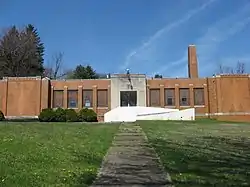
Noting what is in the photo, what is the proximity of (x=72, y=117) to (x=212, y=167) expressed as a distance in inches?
1518

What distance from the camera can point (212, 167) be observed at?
34.8ft

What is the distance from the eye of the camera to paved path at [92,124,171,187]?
27.9 ft

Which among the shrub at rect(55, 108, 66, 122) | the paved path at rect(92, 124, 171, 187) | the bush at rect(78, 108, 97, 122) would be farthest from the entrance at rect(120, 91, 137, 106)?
the paved path at rect(92, 124, 171, 187)

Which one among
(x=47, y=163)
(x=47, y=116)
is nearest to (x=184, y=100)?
(x=47, y=116)

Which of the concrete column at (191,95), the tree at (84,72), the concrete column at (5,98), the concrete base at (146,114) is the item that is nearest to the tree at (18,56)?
the tree at (84,72)

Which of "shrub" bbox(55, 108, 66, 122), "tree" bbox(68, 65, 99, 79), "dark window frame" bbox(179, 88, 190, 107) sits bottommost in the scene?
"shrub" bbox(55, 108, 66, 122)

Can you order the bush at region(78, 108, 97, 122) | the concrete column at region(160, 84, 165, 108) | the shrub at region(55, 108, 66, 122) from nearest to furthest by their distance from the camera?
the shrub at region(55, 108, 66, 122)
the bush at region(78, 108, 97, 122)
the concrete column at region(160, 84, 165, 108)

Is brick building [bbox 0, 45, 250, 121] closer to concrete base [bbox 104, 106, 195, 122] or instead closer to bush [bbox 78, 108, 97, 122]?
bush [bbox 78, 108, 97, 122]

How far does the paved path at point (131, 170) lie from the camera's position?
8.50 meters

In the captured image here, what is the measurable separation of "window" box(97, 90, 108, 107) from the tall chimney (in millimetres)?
19754

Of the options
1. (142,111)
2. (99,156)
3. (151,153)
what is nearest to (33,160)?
(99,156)

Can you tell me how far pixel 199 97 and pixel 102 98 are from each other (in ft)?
49.3

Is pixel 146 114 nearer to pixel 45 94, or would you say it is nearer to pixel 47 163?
pixel 45 94

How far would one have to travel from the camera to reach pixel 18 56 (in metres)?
87.0
